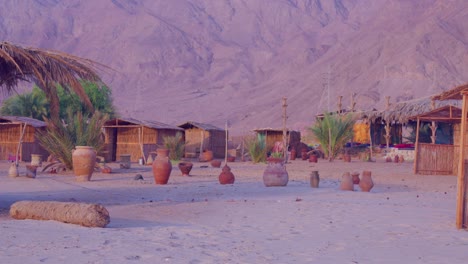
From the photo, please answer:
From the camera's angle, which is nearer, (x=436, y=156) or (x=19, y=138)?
(x=436, y=156)

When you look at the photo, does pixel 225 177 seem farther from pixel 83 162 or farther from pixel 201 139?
pixel 201 139

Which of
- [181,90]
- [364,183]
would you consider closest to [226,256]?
[364,183]

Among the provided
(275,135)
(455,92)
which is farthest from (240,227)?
(275,135)

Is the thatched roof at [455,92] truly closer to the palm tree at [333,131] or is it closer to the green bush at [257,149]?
the green bush at [257,149]

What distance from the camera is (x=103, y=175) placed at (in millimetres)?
18656

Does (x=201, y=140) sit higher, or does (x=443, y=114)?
(x=443, y=114)

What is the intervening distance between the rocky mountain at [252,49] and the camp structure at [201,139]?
1020 inches

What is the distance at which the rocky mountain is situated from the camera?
68.4 metres

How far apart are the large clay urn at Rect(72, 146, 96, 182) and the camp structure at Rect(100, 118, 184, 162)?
12.1 m

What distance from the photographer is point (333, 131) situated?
2617 centimetres

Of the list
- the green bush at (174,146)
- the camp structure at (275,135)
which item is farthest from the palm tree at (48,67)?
the camp structure at (275,135)

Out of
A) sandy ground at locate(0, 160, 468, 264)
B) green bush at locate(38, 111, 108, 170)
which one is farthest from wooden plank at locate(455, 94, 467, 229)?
green bush at locate(38, 111, 108, 170)

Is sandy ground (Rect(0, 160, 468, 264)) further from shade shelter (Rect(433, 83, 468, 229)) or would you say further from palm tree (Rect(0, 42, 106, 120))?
palm tree (Rect(0, 42, 106, 120))

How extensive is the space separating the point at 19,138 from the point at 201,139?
9201 mm
